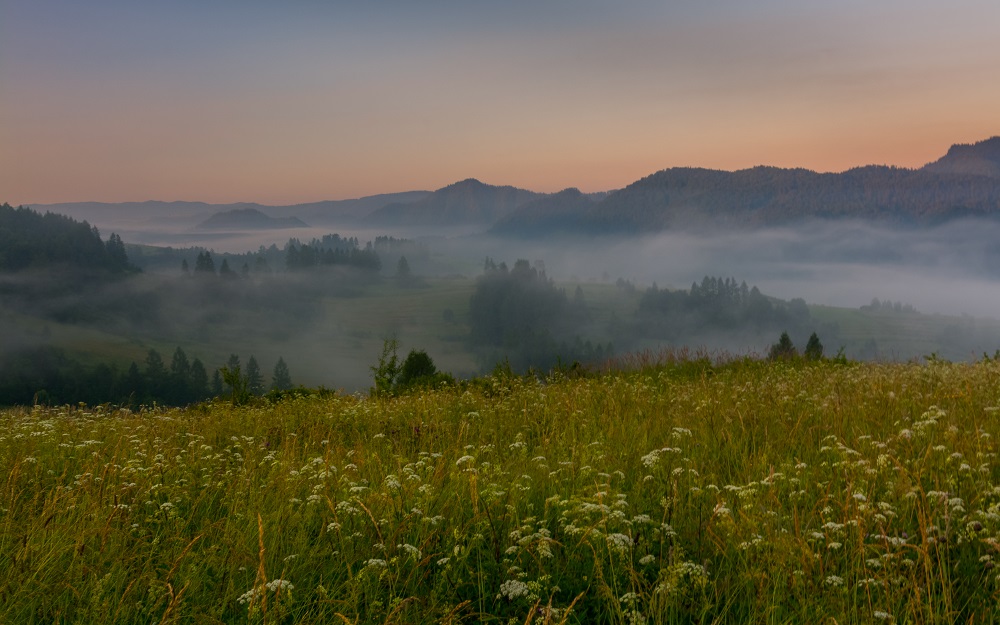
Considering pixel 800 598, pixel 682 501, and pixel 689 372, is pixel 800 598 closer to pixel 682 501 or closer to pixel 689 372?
pixel 682 501

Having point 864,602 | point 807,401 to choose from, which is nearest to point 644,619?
point 864,602

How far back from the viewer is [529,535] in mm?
3762

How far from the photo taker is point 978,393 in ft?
29.0

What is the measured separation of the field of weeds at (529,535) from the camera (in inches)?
138

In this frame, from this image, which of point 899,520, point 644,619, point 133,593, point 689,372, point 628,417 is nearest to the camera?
point 644,619

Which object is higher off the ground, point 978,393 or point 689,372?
point 978,393

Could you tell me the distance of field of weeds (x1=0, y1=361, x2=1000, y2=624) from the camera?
3514 millimetres

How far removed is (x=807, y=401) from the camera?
8.88 m

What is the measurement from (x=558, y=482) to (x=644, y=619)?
173 cm

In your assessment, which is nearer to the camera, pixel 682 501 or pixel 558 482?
pixel 682 501

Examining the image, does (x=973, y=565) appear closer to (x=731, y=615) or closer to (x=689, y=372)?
(x=731, y=615)

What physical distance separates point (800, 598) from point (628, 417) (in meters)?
5.00

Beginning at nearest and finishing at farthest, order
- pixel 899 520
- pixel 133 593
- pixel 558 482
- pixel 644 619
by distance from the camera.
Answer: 1. pixel 644 619
2. pixel 133 593
3. pixel 899 520
4. pixel 558 482

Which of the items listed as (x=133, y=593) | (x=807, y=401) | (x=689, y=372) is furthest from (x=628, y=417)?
(x=689, y=372)
